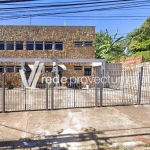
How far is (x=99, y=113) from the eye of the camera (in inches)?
291

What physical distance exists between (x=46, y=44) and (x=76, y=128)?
→ 55.3 ft

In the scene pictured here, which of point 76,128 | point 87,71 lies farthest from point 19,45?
point 76,128

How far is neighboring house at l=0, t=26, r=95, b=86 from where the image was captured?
21016 mm

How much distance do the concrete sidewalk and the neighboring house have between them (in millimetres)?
14113

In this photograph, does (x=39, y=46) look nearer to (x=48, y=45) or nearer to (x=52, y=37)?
(x=48, y=45)

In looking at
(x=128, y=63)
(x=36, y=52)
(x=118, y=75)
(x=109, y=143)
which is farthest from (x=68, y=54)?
(x=109, y=143)

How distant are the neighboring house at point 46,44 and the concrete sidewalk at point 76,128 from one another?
14.1 m

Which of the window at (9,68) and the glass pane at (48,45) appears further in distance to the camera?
the glass pane at (48,45)

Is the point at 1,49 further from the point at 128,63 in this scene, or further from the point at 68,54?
the point at 128,63

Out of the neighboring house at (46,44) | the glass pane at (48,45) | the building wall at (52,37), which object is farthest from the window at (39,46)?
the glass pane at (48,45)

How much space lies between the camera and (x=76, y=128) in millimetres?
5770

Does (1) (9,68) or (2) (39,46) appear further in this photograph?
(2) (39,46)

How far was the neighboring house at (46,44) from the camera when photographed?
827 inches

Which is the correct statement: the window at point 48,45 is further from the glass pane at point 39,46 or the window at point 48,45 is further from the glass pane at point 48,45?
the glass pane at point 39,46
